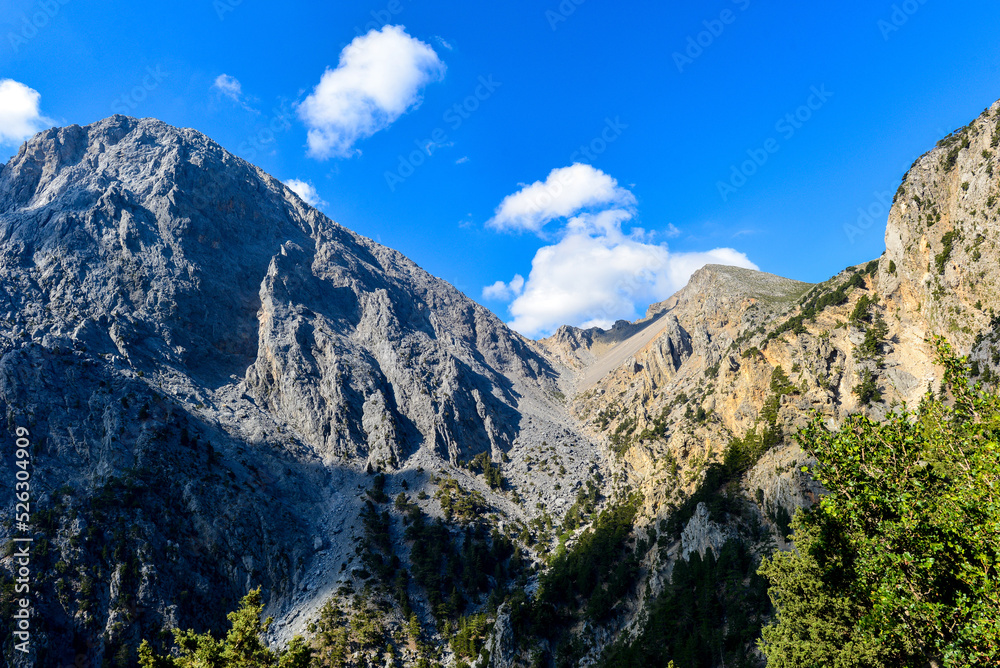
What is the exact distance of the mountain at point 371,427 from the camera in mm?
72375

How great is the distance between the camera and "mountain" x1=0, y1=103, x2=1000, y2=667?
7238 cm

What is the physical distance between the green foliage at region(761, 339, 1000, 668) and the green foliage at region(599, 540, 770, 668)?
36.0m

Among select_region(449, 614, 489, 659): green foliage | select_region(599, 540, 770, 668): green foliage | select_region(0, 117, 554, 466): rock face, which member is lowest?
select_region(449, 614, 489, 659): green foliage

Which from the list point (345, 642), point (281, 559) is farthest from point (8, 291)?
point (345, 642)

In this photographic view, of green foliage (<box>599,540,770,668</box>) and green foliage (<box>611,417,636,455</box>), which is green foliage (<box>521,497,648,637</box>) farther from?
green foliage (<box>611,417,636,455</box>)

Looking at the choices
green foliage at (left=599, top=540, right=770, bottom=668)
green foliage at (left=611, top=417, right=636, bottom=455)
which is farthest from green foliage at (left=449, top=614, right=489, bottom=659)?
green foliage at (left=611, top=417, right=636, bottom=455)

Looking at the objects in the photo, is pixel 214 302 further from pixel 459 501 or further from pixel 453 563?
pixel 453 563

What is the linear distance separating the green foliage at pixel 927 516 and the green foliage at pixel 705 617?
118 ft

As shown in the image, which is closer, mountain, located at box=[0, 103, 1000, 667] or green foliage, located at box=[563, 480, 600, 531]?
mountain, located at box=[0, 103, 1000, 667]

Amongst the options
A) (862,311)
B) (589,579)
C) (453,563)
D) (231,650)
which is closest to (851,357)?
(862,311)

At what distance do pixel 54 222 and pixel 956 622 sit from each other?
8258 inches

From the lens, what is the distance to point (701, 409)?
112 meters

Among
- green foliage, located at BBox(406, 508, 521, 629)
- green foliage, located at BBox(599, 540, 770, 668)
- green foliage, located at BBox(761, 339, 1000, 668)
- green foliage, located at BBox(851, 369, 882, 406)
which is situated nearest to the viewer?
green foliage, located at BBox(761, 339, 1000, 668)

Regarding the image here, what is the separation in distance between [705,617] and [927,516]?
169 feet
